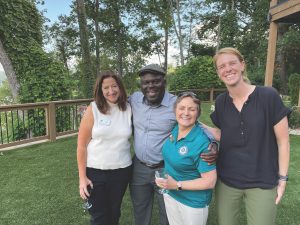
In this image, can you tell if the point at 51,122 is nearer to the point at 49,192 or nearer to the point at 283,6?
the point at 49,192

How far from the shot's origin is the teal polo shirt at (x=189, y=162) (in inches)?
71.4

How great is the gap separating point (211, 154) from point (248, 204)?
0.40m

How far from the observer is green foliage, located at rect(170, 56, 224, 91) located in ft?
53.2

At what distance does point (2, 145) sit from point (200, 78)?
37.9 feet

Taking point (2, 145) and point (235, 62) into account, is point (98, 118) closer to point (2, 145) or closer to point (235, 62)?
point (235, 62)

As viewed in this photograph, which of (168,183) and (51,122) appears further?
(51,122)

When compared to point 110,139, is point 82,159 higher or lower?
lower

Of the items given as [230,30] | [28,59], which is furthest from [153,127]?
[230,30]

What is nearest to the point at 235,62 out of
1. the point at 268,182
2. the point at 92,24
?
the point at 268,182

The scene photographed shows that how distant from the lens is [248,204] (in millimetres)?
1877

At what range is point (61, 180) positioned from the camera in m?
4.68

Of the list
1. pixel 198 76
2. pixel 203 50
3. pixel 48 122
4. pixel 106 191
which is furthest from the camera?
pixel 203 50

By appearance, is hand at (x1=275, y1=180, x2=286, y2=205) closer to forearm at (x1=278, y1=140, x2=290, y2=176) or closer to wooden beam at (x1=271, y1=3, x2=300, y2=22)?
forearm at (x1=278, y1=140, x2=290, y2=176)

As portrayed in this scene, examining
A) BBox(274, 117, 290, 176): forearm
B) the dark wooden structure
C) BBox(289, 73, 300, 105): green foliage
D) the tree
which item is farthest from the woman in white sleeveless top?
the tree
